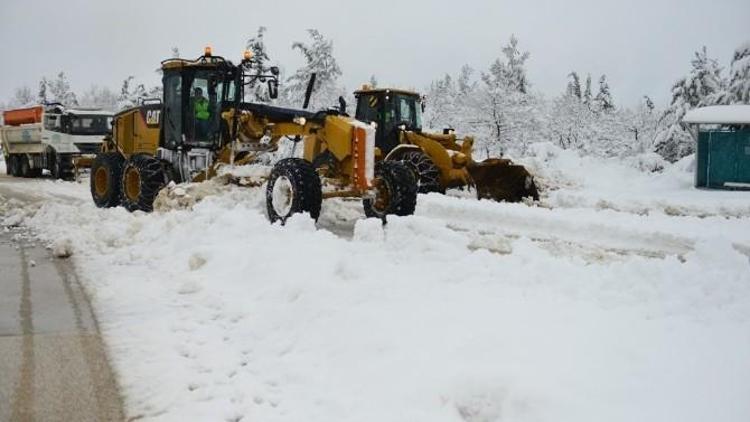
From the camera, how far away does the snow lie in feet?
65.9

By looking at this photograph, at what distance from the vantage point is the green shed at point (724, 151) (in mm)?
20016

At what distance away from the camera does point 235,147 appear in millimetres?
11180

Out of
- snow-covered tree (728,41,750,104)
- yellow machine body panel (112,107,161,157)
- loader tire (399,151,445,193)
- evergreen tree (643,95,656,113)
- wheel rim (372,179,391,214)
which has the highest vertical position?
evergreen tree (643,95,656,113)

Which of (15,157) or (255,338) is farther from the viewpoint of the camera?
(15,157)

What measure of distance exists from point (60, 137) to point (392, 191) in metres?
19.2

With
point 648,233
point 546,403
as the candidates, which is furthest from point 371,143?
point 546,403

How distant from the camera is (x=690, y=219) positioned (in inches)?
452

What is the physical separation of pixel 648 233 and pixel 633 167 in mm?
18946

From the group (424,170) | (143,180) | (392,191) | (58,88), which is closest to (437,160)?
(424,170)

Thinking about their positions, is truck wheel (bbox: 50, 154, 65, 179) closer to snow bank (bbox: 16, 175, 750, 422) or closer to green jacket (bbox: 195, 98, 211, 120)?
green jacket (bbox: 195, 98, 211, 120)

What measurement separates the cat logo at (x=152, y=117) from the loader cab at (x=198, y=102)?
903mm

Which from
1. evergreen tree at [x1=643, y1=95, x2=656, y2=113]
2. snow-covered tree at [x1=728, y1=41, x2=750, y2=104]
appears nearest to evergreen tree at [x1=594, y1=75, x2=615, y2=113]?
evergreen tree at [x1=643, y1=95, x2=656, y2=113]

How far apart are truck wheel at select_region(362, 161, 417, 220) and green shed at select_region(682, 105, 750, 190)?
→ 45.8ft

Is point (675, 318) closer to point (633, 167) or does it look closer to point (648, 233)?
point (648, 233)
